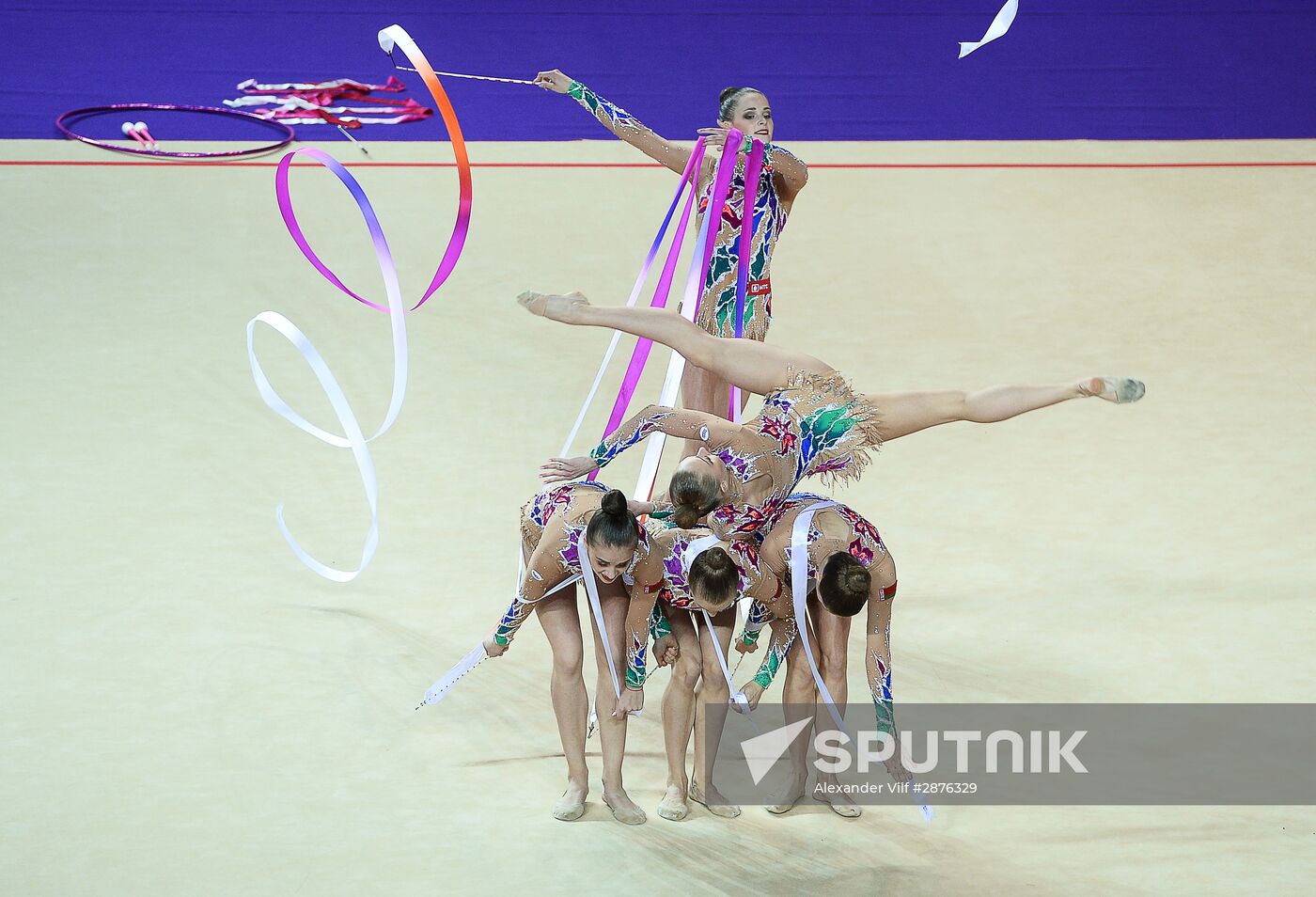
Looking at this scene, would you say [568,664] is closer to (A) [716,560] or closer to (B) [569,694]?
(B) [569,694]

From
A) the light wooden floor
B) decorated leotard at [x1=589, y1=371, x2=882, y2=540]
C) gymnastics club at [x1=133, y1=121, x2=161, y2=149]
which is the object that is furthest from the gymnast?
gymnastics club at [x1=133, y1=121, x2=161, y2=149]

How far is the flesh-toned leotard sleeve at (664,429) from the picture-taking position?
3.87 metres

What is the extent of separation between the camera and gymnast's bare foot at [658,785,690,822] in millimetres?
3973

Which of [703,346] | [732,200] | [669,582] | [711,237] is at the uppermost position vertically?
[732,200]

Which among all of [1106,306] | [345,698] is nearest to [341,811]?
[345,698]

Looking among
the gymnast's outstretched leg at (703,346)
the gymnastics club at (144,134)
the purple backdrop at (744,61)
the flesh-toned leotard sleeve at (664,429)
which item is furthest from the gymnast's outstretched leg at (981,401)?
the gymnastics club at (144,134)

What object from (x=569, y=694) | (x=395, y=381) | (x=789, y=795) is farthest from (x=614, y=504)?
(x=395, y=381)

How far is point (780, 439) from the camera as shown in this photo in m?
3.99

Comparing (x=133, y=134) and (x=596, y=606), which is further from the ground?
(x=133, y=134)

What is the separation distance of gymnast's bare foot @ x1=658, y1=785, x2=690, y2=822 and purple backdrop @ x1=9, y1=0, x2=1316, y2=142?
17.3 feet

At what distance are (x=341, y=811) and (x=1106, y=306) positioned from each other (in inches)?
186

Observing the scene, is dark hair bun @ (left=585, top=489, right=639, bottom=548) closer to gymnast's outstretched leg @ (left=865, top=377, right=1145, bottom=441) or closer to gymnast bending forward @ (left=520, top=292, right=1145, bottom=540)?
gymnast bending forward @ (left=520, top=292, right=1145, bottom=540)

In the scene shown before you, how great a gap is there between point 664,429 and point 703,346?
36cm

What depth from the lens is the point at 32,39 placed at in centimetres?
934
